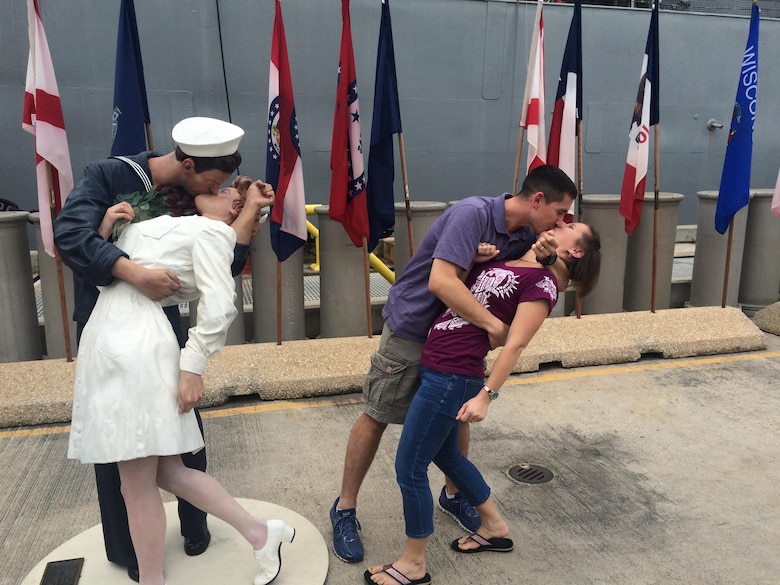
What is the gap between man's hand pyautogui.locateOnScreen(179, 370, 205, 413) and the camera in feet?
7.05

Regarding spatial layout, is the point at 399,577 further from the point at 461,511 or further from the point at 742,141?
the point at 742,141

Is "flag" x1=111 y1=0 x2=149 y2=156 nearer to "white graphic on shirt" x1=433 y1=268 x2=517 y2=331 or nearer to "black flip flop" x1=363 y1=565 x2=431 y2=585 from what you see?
"white graphic on shirt" x1=433 y1=268 x2=517 y2=331

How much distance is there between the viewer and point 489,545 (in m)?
2.93

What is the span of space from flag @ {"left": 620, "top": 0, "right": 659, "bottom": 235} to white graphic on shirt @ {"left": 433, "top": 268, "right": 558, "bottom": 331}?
13.8 feet

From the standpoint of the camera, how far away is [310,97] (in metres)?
9.58

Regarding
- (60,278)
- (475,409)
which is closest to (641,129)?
(475,409)

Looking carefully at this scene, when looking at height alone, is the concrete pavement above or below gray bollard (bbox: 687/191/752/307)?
below

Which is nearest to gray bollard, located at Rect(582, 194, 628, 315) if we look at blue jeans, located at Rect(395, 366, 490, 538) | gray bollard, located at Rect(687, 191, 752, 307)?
gray bollard, located at Rect(687, 191, 752, 307)

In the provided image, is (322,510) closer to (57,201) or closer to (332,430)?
(332,430)

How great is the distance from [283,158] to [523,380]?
2.67 m

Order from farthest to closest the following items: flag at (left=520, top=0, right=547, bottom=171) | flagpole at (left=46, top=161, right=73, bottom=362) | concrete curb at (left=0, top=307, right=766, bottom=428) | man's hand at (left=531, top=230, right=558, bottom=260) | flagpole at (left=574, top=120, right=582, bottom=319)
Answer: flagpole at (left=574, top=120, right=582, bottom=319) → flag at (left=520, top=0, right=547, bottom=171) → flagpole at (left=46, top=161, right=73, bottom=362) → concrete curb at (left=0, top=307, right=766, bottom=428) → man's hand at (left=531, top=230, right=558, bottom=260)

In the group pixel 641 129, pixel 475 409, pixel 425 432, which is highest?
pixel 641 129

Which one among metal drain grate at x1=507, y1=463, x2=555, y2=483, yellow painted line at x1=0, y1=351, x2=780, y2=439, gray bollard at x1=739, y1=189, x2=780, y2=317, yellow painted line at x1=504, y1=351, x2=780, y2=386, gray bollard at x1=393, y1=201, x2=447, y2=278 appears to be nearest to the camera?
metal drain grate at x1=507, y1=463, x2=555, y2=483

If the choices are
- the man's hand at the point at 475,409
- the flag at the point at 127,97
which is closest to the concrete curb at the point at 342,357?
the flag at the point at 127,97
